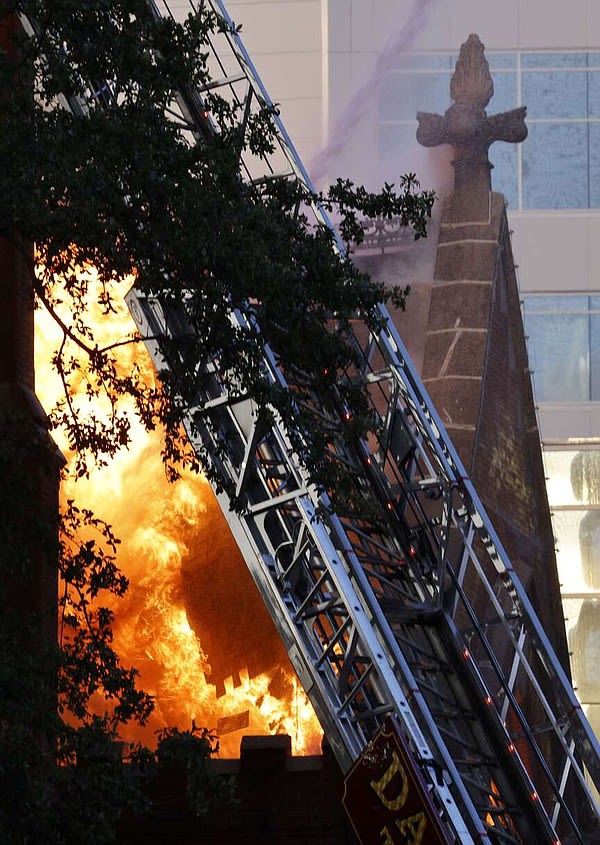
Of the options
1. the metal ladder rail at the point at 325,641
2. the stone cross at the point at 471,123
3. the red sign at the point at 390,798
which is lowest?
the red sign at the point at 390,798

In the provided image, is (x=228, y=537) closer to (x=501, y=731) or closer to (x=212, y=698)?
(x=212, y=698)

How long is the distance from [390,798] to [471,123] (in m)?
14.8

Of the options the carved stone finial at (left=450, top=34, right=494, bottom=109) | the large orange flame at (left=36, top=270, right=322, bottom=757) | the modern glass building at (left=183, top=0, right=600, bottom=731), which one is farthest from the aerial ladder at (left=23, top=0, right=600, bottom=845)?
the modern glass building at (left=183, top=0, right=600, bottom=731)

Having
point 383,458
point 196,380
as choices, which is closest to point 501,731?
point 383,458

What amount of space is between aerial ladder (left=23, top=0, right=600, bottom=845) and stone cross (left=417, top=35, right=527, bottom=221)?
974 centimetres

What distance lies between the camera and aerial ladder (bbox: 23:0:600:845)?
1288 centimetres

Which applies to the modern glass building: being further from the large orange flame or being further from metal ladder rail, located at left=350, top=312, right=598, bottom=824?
metal ladder rail, located at left=350, top=312, right=598, bottom=824

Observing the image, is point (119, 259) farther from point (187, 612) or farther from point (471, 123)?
point (471, 123)

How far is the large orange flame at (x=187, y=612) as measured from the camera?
773 inches

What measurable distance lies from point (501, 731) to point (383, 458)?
8.31 feet

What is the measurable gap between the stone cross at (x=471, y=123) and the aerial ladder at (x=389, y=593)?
9.74 metres

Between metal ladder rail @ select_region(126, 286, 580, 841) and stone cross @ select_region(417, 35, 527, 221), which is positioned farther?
stone cross @ select_region(417, 35, 527, 221)

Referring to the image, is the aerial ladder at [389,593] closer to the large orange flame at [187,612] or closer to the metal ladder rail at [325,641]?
the metal ladder rail at [325,641]

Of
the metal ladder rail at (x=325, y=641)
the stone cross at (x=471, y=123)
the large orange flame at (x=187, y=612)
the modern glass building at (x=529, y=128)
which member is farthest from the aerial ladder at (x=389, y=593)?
the modern glass building at (x=529, y=128)
